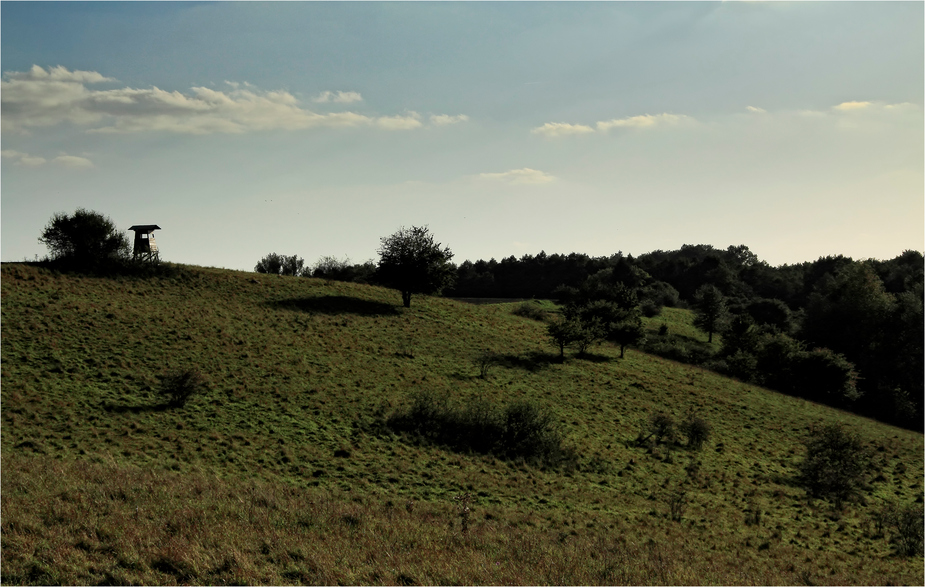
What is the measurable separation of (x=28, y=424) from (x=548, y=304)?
78.8m

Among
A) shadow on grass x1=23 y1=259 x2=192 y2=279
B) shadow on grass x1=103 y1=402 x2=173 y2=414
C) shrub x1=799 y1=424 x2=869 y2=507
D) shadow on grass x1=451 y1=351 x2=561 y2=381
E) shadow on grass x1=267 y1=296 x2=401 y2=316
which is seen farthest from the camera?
shadow on grass x1=267 y1=296 x2=401 y2=316

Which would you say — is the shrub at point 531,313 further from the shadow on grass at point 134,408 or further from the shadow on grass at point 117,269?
the shadow on grass at point 134,408

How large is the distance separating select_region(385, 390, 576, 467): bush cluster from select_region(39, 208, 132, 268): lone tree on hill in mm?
42190

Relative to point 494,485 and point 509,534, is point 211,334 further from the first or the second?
point 509,534

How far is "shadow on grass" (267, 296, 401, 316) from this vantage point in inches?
2128

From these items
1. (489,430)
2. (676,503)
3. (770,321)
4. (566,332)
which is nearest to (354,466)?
(489,430)

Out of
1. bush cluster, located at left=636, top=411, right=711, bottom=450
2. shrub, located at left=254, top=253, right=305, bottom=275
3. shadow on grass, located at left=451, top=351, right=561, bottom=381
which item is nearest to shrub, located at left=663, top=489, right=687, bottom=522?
bush cluster, located at left=636, top=411, right=711, bottom=450

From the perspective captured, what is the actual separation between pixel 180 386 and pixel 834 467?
33.4m

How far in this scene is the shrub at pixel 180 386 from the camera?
27.9 meters

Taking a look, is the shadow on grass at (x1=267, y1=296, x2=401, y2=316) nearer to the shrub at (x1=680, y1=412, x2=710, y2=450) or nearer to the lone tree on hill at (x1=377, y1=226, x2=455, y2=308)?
the lone tree on hill at (x1=377, y1=226, x2=455, y2=308)

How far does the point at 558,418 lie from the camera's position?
33.2 meters

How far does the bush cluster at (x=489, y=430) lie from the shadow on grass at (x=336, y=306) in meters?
27.5

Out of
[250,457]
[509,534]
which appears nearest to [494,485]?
[509,534]

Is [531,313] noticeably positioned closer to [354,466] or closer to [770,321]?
[770,321]
